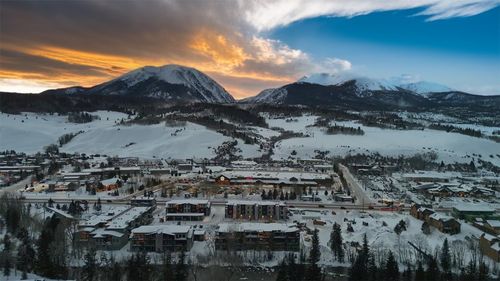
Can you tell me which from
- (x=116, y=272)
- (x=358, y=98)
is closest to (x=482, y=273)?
(x=116, y=272)

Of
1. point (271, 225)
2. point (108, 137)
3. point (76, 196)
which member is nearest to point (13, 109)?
point (108, 137)

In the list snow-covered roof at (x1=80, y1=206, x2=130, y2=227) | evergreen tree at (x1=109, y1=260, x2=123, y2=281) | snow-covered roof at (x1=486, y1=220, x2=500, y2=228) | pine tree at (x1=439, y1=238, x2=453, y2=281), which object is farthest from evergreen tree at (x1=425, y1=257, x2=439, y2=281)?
snow-covered roof at (x1=80, y1=206, x2=130, y2=227)

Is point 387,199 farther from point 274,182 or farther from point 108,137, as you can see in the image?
point 108,137

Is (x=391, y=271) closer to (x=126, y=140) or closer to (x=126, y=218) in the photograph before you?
(x=126, y=218)

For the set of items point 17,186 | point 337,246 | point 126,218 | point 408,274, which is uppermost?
point 126,218

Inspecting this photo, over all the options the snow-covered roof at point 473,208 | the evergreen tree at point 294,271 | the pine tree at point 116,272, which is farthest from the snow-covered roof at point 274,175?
the pine tree at point 116,272
